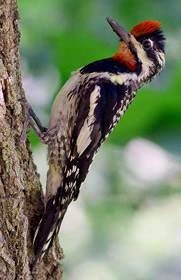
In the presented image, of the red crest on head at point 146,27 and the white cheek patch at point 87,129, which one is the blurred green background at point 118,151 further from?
the white cheek patch at point 87,129

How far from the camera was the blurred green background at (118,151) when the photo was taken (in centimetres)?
481

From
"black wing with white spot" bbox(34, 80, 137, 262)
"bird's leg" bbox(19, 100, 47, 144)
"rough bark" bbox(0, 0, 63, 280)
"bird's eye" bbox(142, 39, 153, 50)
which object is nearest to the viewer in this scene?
"rough bark" bbox(0, 0, 63, 280)

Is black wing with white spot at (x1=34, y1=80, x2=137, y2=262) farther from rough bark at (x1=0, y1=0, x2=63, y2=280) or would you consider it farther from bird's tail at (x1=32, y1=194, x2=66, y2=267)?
rough bark at (x1=0, y1=0, x2=63, y2=280)

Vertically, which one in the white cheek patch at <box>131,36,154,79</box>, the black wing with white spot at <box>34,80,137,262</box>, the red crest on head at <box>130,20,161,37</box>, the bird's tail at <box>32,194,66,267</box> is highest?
the red crest on head at <box>130,20,161,37</box>

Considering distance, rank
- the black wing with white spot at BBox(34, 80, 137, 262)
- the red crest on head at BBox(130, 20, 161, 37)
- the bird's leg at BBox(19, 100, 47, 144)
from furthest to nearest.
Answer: the red crest on head at BBox(130, 20, 161, 37), the black wing with white spot at BBox(34, 80, 137, 262), the bird's leg at BBox(19, 100, 47, 144)

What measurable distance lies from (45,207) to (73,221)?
229cm

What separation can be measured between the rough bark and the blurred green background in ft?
5.12

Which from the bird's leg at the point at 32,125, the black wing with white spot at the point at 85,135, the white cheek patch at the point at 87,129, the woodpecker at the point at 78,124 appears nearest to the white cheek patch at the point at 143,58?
the woodpecker at the point at 78,124

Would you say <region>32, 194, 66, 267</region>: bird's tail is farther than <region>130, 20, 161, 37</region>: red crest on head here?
No

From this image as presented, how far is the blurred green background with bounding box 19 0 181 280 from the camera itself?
15.8 ft

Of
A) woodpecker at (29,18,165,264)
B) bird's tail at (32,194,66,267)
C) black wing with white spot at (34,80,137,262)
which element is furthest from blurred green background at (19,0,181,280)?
bird's tail at (32,194,66,267)

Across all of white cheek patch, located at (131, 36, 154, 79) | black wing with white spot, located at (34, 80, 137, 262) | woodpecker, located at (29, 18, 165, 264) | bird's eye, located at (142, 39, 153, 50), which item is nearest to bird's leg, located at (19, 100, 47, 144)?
woodpecker, located at (29, 18, 165, 264)

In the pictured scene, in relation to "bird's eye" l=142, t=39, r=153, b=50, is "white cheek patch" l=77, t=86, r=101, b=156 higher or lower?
lower

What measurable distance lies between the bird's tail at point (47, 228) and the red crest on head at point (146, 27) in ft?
4.21
